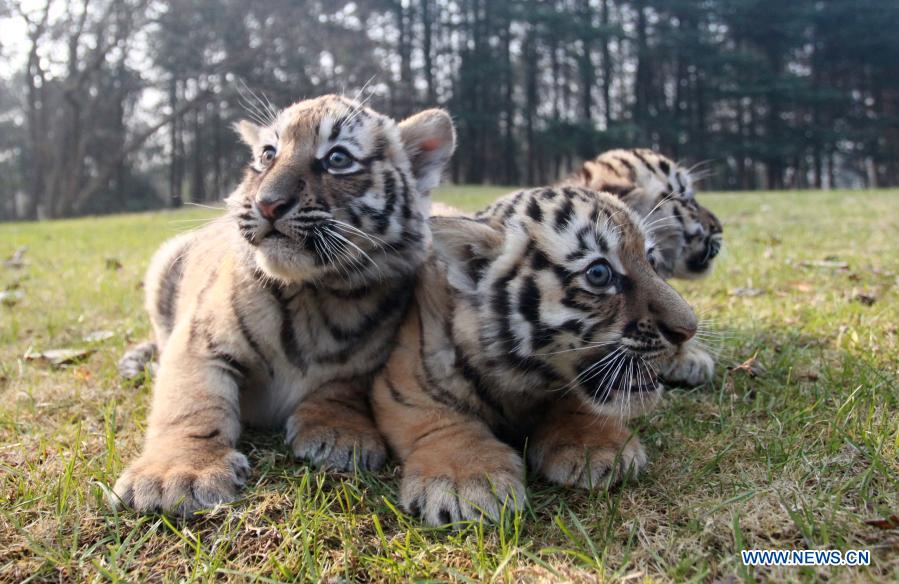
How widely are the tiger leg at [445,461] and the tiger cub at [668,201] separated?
144cm

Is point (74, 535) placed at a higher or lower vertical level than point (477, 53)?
lower

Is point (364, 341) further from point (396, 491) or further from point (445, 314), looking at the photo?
point (396, 491)

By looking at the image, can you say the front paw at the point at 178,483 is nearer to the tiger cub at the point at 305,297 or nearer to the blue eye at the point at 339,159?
the tiger cub at the point at 305,297

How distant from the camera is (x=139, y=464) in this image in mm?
1914

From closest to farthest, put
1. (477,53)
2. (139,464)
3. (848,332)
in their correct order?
A: (139,464) < (848,332) < (477,53)

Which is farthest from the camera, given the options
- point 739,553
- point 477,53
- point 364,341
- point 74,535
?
point 477,53

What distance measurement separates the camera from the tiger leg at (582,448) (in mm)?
1886

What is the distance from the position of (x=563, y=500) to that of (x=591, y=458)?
0.52ft

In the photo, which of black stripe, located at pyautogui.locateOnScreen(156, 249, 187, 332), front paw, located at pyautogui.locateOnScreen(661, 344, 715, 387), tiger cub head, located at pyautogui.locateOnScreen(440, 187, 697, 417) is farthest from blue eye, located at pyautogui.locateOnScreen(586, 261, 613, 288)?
black stripe, located at pyautogui.locateOnScreen(156, 249, 187, 332)

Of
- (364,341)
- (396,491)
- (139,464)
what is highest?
(364,341)

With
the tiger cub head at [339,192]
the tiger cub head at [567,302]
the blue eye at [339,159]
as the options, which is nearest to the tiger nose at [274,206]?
the tiger cub head at [339,192]

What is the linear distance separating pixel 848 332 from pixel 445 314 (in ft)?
6.76

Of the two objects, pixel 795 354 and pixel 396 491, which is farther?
pixel 795 354

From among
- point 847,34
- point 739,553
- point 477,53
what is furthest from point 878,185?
point 739,553
